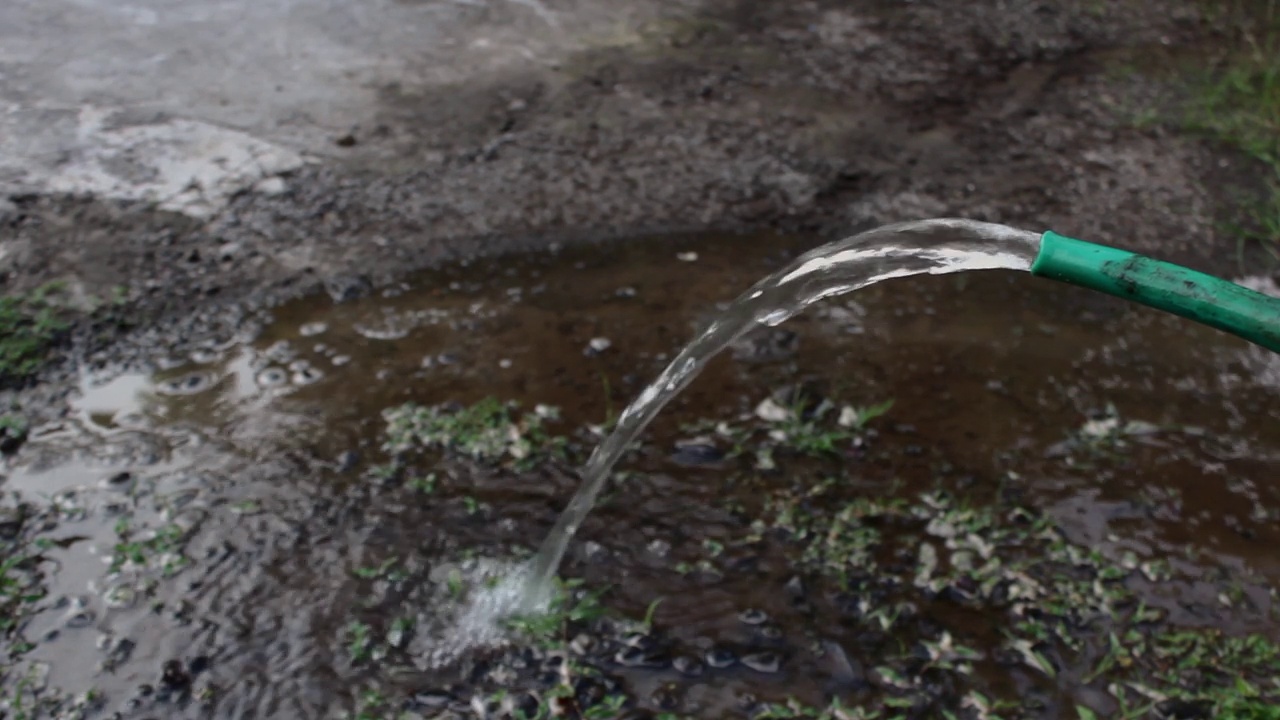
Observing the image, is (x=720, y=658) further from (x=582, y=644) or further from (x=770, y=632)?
(x=582, y=644)

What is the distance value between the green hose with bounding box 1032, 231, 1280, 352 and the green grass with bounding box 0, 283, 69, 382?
245 cm

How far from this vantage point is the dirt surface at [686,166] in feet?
10.3

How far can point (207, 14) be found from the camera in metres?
4.27

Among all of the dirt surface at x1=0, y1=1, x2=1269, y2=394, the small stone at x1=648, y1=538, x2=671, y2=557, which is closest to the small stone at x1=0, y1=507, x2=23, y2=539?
the dirt surface at x1=0, y1=1, x2=1269, y2=394

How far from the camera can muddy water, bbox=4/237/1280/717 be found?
2193 mm

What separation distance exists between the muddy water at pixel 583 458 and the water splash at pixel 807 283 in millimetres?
87

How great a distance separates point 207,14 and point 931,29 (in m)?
2.84

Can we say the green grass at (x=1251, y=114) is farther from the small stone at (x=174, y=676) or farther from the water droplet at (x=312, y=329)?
the small stone at (x=174, y=676)

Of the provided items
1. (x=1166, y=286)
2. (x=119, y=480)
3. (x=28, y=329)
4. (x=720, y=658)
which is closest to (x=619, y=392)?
(x=720, y=658)

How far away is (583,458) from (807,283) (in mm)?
719

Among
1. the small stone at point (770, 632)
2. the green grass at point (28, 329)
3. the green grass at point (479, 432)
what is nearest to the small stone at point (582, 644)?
the small stone at point (770, 632)

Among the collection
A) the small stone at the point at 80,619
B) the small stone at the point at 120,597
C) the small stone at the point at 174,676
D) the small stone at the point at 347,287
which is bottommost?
the small stone at the point at 174,676

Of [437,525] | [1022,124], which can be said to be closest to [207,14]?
[437,525]

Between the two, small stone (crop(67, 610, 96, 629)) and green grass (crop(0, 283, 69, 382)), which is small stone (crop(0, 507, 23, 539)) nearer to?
small stone (crop(67, 610, 96, 629))
